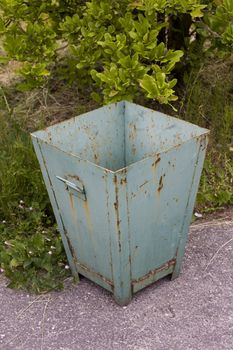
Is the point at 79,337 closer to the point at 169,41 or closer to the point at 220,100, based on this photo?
the point at 220,100

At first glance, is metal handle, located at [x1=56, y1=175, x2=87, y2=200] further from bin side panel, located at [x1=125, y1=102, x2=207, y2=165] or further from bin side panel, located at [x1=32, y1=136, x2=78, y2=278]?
bin side panel, located at [x1=125, y1=102, x2=207, y2=165]

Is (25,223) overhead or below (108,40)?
below

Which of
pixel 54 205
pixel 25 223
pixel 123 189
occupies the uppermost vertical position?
pixel 123 189

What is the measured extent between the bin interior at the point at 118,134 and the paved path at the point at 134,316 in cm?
69

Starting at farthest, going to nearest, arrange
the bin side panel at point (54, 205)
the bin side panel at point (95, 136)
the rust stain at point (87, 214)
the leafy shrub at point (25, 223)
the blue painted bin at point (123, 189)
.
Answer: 1. the leafy shrub at point (25, 223)
2. the bin side panel at point (95, 136)
3. the bin side panel at point (54, 205)
4. the rust stain at point (87, 214)
5. the blue painted bin at point (123, 189)

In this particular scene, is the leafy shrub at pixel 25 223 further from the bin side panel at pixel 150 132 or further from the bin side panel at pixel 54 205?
the bin side panel at pixel 150 132

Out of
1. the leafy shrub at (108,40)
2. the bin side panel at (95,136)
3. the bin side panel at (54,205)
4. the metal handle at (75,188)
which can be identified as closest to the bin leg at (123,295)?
the bin side panel at (54,205)

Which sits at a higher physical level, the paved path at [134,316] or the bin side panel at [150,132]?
the bin side panel at [150,132]

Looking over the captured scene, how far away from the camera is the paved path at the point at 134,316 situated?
2588mm

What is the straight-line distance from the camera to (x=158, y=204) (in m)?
2.57

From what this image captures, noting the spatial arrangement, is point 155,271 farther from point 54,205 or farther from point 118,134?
point 118,134

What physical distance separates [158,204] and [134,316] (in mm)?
595

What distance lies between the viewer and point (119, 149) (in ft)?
9.94

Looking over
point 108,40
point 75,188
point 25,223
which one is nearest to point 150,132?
point 75,188
